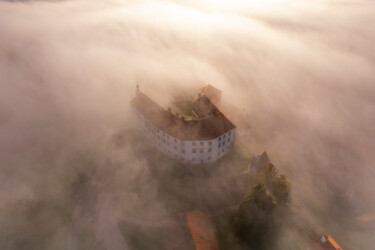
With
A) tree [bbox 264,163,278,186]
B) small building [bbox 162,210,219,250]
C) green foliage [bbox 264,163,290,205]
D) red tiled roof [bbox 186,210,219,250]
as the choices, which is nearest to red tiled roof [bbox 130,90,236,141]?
tree [bbox 264,163,278,186]

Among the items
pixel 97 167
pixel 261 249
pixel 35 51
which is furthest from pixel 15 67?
A: pixel 261 249

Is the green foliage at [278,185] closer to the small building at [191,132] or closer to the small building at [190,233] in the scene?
the small building at [191,132]

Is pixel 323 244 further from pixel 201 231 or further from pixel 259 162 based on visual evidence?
pixel 201 231

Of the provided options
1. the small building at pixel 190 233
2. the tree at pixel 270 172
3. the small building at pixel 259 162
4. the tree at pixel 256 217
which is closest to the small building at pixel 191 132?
the small building at pixel 259 162

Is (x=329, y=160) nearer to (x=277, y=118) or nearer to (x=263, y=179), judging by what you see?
(x=277, y=118)

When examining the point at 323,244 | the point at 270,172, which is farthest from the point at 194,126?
the point at 323,244
